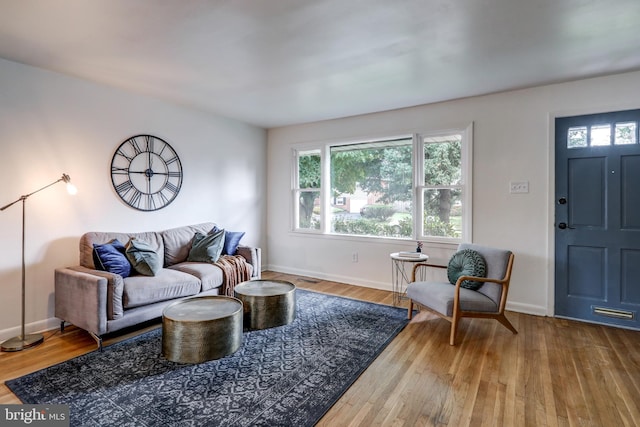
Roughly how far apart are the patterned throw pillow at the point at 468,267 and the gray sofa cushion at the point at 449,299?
92mm

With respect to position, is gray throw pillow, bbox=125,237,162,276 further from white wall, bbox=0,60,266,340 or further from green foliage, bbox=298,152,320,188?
green foliage, bbox=298,152,320,188

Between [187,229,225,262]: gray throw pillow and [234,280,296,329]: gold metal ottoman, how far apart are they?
93cm

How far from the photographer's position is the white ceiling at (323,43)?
2076 millimetres

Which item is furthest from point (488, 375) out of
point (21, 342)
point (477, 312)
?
point (21, 342)

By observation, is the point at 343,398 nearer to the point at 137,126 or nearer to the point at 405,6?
the point at 405,6

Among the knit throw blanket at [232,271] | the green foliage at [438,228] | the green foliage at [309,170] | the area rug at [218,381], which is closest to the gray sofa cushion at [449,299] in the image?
the area rug at [218,381]

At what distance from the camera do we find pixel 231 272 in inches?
146

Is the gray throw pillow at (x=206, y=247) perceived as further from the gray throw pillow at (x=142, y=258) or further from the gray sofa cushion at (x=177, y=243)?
the gray throw pillow at (x=142, y=258)

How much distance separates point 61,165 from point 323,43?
281 centimetres

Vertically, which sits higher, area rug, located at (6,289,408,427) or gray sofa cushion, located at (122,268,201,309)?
gray sofa cushion, located at (122,268,201,309)

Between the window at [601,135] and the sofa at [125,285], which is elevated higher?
the window at [601,135]

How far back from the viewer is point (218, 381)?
7.10 feet

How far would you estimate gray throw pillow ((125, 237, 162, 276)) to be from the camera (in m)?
3.12

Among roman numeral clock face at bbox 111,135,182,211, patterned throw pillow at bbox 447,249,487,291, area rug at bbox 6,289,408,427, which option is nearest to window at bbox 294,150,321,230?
roman numeral clock face at bbox 111,135,182,211
